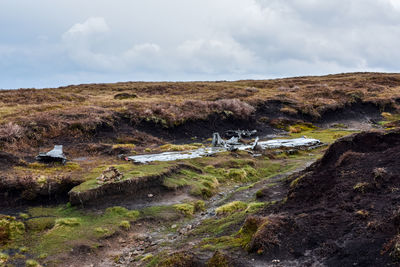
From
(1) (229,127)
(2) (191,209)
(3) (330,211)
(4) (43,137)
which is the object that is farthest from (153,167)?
(1) (229,127)

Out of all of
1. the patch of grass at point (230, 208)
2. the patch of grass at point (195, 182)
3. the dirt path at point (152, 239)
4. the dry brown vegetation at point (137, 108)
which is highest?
the dry brown vegetation at point (137, 108)

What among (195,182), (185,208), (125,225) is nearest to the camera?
(125,225)

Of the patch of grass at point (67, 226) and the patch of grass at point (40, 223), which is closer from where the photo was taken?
the patch of grass at point (67, 226)

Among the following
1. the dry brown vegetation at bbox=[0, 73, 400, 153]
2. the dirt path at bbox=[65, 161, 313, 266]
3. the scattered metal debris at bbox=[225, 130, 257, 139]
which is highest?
the dry brown vegetation at bbox=[0, 73, 400, 153]

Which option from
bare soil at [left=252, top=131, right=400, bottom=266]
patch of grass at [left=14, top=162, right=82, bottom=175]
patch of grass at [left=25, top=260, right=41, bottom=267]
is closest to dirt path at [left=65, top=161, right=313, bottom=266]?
patch of grass at [left=25, top=260, right=41, bottom=267]

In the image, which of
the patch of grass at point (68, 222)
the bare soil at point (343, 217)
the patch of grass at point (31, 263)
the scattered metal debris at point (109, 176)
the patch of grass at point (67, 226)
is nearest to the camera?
the bare soil at point (343, 217)

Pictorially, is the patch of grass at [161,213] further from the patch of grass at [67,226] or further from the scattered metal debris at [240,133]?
the scattered metal debris at [240,133]

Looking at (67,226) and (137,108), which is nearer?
(67,226)

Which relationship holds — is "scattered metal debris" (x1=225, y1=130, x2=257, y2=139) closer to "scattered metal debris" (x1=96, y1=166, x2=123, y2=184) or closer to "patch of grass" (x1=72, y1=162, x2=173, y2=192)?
"patch of grass" (x1=72, y1=162, x2=173, y2=192)

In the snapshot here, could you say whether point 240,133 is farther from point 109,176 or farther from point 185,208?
point 109,176

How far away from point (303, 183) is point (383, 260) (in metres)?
5.66

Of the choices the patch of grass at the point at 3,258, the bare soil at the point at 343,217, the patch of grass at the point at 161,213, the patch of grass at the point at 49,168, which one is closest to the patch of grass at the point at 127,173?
the patch of grass at the point at 49,168

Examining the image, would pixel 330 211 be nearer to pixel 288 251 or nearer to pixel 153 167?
pixel 288 251

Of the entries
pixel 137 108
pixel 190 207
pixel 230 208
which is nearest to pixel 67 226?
pixel 190 207
